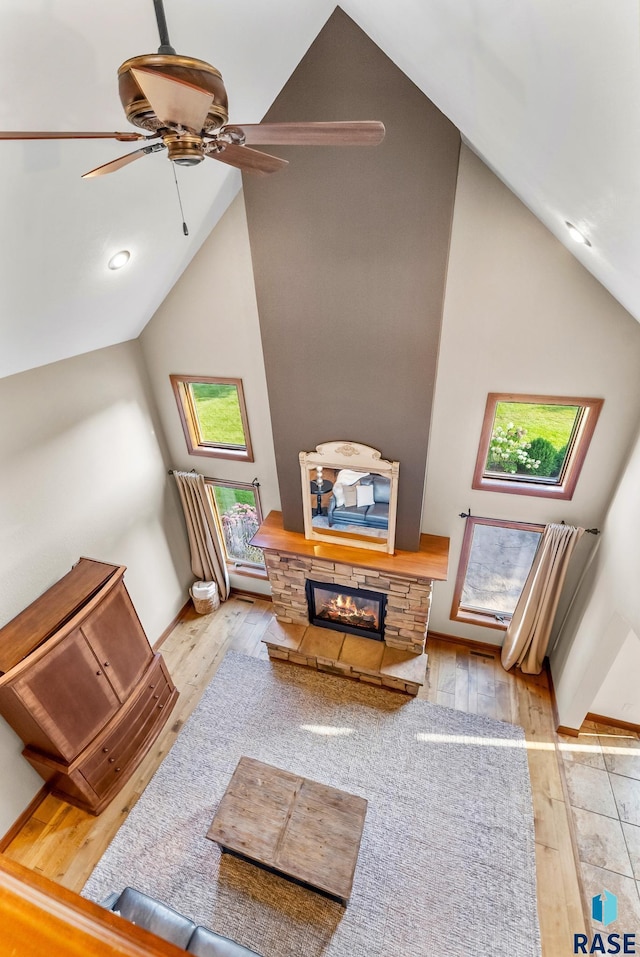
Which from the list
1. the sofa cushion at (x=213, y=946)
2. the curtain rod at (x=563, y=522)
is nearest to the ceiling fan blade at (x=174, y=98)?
the curtain rod at (x=563, y=522)

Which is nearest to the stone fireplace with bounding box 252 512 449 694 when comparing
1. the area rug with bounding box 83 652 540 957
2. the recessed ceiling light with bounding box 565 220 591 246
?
the area rug with bounding box 83 652 540 957

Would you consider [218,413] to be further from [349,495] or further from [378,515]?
[378,515]

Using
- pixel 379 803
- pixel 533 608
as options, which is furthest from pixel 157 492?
pixel 533 608

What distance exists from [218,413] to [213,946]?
13.5ft

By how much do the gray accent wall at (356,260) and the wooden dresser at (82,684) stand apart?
7.08ft

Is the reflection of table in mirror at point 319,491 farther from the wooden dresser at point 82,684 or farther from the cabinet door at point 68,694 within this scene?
the cabinet door at point 68,694

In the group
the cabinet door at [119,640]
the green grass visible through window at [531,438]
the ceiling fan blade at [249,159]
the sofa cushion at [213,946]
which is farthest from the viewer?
the green grass visible through window at [531,438]

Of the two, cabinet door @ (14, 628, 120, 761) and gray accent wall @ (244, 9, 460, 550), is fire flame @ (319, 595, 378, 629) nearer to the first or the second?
gray accent wall @ (244, 9, 460, 550)

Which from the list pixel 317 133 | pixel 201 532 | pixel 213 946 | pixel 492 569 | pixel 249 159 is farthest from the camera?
pixel 201 532

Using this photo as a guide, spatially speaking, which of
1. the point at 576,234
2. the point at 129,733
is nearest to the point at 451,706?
the point at 129,733

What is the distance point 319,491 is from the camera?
4.20 m

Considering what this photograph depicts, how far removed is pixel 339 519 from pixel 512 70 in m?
3.37

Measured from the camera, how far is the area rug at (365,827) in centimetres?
298

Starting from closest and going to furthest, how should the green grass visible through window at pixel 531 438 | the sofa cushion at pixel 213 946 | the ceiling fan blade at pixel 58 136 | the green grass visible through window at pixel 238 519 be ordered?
the ceiling fan blade at pixel 58 136
the sofa cushion at pixel 213 946
the green grass visible through window at pixel 531 438
the green grass visible through window at pixel 238 519
